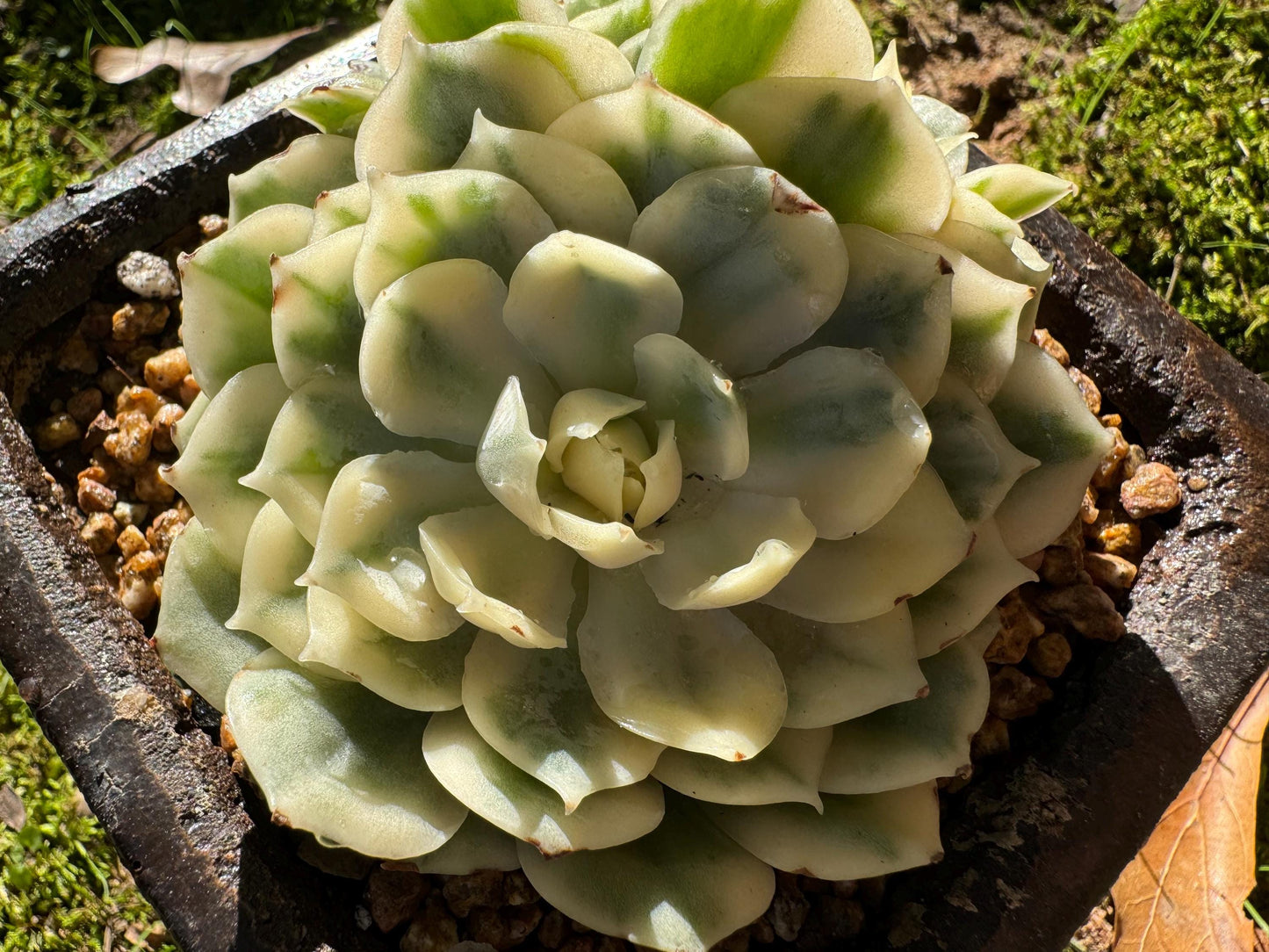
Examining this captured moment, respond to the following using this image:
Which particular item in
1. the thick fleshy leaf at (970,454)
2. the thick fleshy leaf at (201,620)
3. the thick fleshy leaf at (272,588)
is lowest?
the thick fleshy leaf at (201,620)

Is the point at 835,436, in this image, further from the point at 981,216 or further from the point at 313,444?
the point at 313,444

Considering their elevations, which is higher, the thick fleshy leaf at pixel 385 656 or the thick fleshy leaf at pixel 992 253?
the thick fleshy leaf at pixel 992 253

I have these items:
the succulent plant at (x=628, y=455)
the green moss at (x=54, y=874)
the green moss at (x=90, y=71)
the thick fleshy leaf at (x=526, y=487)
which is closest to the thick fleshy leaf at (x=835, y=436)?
the succulent plant at (x=628, y=455)

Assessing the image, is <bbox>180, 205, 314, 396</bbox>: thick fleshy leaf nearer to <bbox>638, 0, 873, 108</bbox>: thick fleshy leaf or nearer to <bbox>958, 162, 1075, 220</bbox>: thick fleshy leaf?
<bbox>638, 0, 873, 108</bbox>: thick fleshy leaf

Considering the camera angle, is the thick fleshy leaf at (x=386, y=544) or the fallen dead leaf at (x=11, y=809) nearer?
the thick fleshy leaf at (x=386, y=544)

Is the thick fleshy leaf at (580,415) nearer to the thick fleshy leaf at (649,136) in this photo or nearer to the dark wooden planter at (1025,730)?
the thick fleshy leaf at (649,136)

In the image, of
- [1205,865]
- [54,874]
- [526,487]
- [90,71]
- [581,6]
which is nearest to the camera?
[526,487]

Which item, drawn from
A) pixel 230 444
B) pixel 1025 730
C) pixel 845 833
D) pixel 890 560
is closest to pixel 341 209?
pixel 230 444
